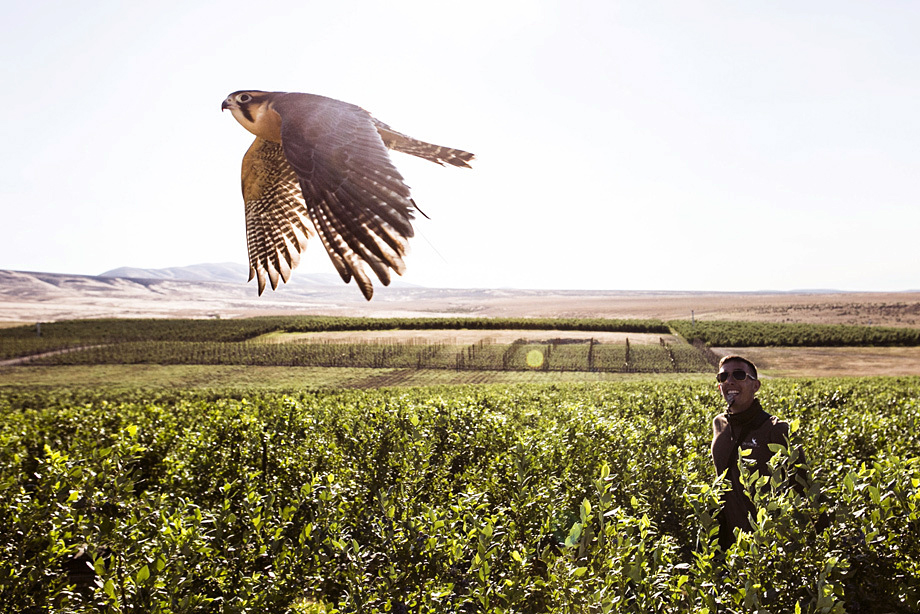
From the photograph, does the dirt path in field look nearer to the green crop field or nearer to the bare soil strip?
the bare soil strip

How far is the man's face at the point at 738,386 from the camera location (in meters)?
2.77

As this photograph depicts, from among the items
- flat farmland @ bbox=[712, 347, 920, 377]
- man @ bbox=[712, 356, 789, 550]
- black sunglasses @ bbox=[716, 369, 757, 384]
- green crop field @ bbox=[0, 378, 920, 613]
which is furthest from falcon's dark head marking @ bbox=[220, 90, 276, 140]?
flat farmland @ bbox=[712, 347, 920, 377]

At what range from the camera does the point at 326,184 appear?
1214 millimetres

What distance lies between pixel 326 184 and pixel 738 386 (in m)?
2.57

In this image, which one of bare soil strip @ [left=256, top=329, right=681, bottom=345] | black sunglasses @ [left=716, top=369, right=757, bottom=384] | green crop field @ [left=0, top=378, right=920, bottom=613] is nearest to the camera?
green crop field @ [left=0, top=378, right=920, bottom=613]

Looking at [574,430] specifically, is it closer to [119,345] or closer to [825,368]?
[825,368]

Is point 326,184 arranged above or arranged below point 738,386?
above

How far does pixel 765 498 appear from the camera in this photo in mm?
2465

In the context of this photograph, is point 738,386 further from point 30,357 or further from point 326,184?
point 30,357

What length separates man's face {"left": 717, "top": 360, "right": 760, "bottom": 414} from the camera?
2.77 meters

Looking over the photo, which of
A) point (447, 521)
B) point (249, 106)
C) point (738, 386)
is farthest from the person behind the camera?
point (447, 521)

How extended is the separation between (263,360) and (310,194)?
3018 centimetres

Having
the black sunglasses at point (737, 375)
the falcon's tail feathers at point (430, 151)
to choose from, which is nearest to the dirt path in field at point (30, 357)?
the falcon's tail feathers at point (430, 151)

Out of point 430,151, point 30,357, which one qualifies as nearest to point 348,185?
point 430,151
